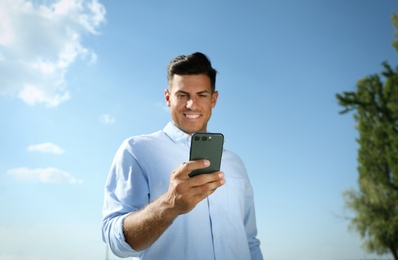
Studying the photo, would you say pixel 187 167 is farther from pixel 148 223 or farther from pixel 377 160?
pixel 377 160

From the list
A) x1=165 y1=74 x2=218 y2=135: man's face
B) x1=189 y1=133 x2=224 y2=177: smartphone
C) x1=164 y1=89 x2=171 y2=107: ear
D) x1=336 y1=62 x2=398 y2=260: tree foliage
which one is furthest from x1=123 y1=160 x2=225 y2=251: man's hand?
x1=336 y1=62 x2=398 y2=260: tree foliage

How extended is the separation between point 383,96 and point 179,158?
2130 cm

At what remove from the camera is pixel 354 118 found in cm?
2175

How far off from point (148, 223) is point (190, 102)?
44.7 inches

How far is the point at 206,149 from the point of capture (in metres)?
2.01

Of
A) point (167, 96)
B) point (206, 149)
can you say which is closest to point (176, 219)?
point (206, 149)

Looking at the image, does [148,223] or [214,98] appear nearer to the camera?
[148,223]

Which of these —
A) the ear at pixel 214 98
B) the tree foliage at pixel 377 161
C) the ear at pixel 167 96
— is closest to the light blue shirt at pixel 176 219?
the ear at pixel 167 96

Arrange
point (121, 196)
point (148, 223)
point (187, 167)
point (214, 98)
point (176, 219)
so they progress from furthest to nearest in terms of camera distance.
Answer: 1. point (214, 98)
2. point (176, 219)
3. point (121, 196)
4. point (148, 223)
5. point (187, 167)

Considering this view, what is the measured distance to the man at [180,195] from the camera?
1.87 metres

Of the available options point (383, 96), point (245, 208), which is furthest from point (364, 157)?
point (245, 208)

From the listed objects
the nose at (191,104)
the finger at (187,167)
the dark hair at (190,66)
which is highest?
the dark hair at (190,66)

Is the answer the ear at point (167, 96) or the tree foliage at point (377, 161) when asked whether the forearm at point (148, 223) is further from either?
the tree foliage at point (377, 161)

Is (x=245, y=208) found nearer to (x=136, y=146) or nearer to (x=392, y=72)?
(x=136, y=146)
